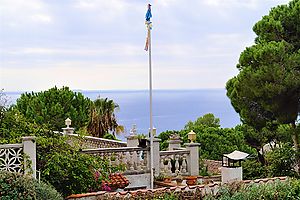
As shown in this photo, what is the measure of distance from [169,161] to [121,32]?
5.38 m

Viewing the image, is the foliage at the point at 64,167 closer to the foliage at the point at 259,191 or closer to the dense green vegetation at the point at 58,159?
the dense green vegetation at the point at 58,159

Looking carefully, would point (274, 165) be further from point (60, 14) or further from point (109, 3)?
point (60, 14)

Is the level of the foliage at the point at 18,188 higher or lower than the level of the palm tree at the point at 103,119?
lower

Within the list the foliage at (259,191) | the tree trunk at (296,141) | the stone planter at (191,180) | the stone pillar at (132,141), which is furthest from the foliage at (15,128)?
the tree trunk at (296,141)

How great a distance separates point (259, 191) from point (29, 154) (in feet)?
13.6

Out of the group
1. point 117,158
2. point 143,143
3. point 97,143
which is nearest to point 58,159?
point 117,158

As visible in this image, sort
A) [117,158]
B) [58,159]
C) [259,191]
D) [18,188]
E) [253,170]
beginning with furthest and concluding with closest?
[253,170] → [117,158] → [58,159] → [259,191] → [18,188]

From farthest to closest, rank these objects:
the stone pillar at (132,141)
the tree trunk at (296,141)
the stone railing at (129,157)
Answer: the tree trunk at (296,141) → the stone pillar at (132,141) → the stone railing at (129,157)

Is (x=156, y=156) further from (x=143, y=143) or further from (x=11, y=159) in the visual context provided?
(x=11, y=159)

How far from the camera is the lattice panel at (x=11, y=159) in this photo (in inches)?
408

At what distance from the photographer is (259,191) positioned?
999cm

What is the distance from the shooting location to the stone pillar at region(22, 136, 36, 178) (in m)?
10.5

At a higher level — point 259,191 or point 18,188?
point 18,188

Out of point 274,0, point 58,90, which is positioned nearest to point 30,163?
point 274,0
